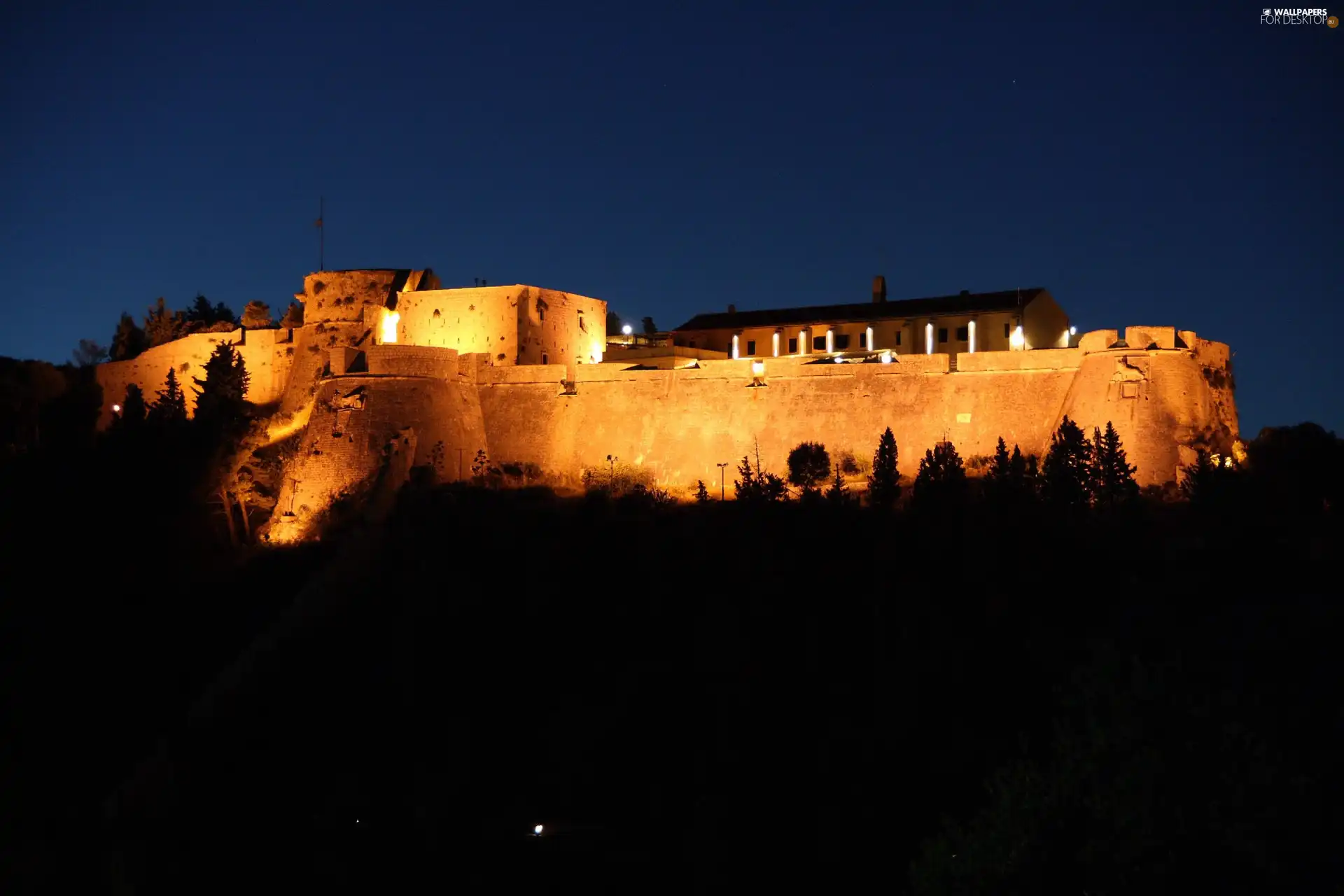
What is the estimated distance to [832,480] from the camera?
3525 centimetres

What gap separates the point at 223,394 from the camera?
41312 mm

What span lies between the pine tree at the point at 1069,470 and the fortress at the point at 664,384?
144cm

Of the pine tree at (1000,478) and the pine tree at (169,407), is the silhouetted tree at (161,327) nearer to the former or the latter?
the pine tree at (169,407)

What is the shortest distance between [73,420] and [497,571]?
20725 mm

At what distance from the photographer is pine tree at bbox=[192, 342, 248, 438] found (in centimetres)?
3975

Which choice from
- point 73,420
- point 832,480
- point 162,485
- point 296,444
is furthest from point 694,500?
point 73,420

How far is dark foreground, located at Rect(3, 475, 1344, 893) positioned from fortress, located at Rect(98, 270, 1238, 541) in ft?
10.2

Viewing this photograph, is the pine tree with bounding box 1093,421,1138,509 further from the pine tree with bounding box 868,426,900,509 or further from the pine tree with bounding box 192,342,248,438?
the pine tree with bounding box 192,342,248,438

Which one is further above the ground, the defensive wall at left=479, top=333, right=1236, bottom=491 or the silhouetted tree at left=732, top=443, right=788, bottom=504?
the defensive wall at left=479, top=333, right=1236, bottom=491

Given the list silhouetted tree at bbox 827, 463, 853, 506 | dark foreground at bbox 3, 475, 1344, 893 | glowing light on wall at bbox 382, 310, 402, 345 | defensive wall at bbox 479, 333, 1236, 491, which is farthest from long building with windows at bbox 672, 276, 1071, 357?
dark foreground at bbox 3, 475, 1344, 893

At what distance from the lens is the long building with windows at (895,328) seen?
42188 millimetres

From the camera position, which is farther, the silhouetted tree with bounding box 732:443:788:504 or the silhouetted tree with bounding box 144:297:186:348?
the silhouetted tree with bounding box 144:297:186:348

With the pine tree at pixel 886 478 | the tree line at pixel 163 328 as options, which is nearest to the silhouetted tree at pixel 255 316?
the tree line at pixel 163 328

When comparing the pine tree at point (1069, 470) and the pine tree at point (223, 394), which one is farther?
the pine tree at point (223, 394)
